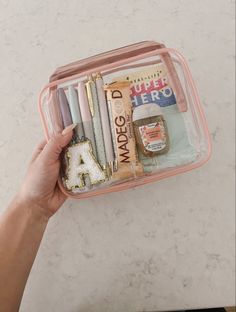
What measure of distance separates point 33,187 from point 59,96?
0.47 ft

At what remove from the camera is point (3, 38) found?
75 cm

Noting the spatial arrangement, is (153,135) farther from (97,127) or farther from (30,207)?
(30,207)

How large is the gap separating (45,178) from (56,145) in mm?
53

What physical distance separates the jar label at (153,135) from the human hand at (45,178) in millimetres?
102

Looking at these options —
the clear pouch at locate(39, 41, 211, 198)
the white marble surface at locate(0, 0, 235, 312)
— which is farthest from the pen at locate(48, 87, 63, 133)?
the white marble surface at locate(0, 0, 235, 312)

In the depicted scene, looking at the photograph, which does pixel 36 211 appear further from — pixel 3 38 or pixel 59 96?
pixel 3 38

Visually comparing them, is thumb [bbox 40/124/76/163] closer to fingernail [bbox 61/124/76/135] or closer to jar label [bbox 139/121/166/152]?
fingernail [bbox 61/124/76/135]

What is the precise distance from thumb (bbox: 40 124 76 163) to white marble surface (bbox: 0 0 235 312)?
114mm

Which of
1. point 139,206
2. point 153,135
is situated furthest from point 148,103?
point 139,206

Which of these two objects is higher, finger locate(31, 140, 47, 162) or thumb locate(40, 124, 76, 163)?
thumb locate(40, 124, 76, 163)

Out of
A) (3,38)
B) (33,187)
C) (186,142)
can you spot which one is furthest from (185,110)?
(3,38)

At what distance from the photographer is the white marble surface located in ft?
2.06

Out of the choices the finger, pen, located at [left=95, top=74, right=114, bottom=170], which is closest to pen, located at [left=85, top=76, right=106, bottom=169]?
pen, located at [left=95, top=74, right=114, bottom=170]

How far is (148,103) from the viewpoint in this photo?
598 mm
